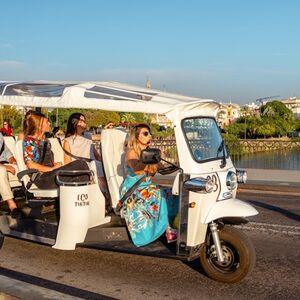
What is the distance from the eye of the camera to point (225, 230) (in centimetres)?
550

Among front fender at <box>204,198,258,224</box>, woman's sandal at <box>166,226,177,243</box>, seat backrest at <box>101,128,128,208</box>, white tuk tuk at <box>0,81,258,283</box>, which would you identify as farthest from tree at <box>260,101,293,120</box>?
front fender at <box>204,198,258,224</box>

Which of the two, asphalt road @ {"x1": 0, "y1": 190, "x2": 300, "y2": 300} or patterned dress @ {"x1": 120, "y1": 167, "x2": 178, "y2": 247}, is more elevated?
patterned dress @ {"x1": 120, "y1": 167, "x2": 178, "y2": 247}

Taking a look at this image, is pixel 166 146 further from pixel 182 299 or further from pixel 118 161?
pixel 182 299

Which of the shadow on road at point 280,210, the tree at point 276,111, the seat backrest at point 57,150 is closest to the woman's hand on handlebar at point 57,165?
the seat backrest at point 57,150

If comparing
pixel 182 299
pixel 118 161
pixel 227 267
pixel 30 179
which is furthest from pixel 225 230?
pixel 30 179

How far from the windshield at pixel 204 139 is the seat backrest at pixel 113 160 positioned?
1.20 m

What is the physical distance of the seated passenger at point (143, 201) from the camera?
572 centimetres

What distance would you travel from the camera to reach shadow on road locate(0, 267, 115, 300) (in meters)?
5.22

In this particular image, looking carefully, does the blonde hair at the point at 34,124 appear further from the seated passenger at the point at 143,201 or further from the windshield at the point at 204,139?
the windshield at the point at 204,139

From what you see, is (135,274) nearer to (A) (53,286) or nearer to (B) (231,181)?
(A) (53,286)

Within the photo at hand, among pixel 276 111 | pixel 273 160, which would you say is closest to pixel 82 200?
pixel 273 160

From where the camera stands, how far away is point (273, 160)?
20125 mm

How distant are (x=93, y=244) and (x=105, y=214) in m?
0.53

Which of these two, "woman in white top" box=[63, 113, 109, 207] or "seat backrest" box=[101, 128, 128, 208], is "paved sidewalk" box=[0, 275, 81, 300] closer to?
"seat backrest" box=[101, 128, 128, 208]
